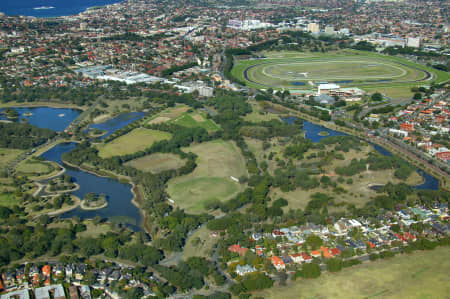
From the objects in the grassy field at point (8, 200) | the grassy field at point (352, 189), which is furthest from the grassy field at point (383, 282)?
the grassy field at point (8, 200)

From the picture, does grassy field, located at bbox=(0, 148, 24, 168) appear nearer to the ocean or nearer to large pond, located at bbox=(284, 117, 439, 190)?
large pond, located at bbox=(284, 117, 439, 190)

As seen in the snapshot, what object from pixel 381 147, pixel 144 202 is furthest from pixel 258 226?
pixel 381 147

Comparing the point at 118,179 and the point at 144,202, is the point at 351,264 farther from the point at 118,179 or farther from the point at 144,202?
the point at 118,179

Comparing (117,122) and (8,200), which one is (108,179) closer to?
(8,200)

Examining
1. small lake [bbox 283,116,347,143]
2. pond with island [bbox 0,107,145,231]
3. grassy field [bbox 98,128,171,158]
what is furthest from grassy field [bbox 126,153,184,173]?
small lake [bbox 283,116,347,143]

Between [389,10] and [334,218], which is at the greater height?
[389,10]

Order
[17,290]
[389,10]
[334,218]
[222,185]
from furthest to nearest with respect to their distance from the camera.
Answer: [389,10]
[222,185]
[334,218]
[17,290]
